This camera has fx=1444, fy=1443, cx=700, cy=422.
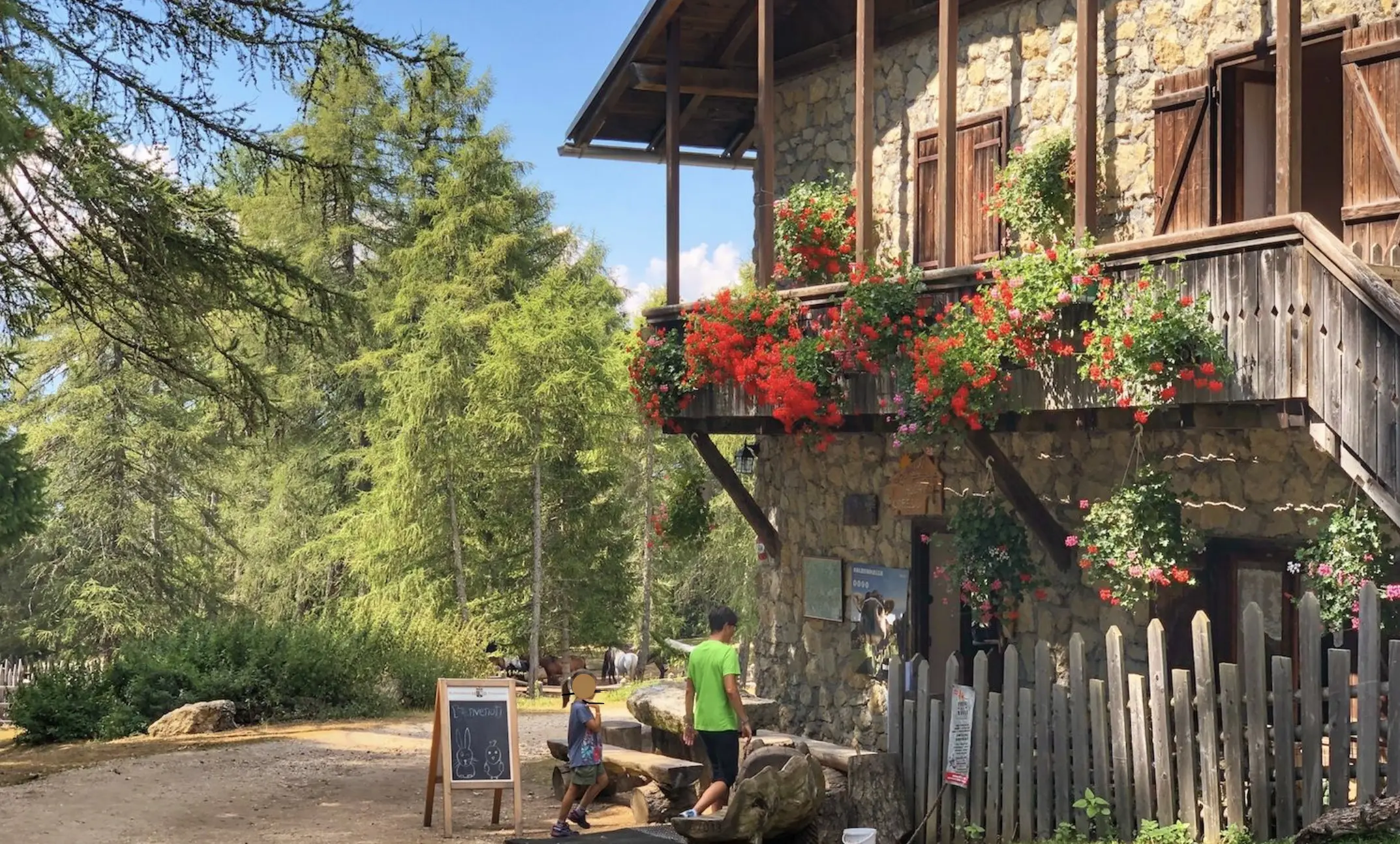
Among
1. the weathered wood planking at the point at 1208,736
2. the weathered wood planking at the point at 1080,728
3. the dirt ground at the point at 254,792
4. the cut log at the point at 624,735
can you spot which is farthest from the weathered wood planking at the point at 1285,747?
the cut log at the point at 624,735

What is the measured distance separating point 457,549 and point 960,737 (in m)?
20.4

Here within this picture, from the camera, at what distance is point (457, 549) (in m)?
29.1

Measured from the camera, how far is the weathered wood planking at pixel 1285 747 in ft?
26.1

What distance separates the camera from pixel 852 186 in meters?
14.5

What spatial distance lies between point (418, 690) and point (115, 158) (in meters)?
10.4

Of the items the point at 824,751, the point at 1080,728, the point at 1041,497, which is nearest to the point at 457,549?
the point at 1041,497

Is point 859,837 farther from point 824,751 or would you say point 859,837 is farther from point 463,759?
point 463,759

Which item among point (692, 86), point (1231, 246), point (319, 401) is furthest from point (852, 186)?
point (319, 401)

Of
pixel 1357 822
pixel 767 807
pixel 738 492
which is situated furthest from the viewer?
pixel 738 492

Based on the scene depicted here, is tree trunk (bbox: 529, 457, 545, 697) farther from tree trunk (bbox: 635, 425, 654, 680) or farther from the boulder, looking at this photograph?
the boulder

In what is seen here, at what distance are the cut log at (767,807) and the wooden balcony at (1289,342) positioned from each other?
3137 millimetres

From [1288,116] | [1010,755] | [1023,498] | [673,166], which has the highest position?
[673,166]

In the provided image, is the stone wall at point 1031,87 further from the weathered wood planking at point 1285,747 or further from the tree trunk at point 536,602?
the tree trunk at point 536,602

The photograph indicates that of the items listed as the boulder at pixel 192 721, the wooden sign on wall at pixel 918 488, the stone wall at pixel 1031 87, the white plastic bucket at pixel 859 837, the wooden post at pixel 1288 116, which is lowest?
the boulder at pixel 192 721
